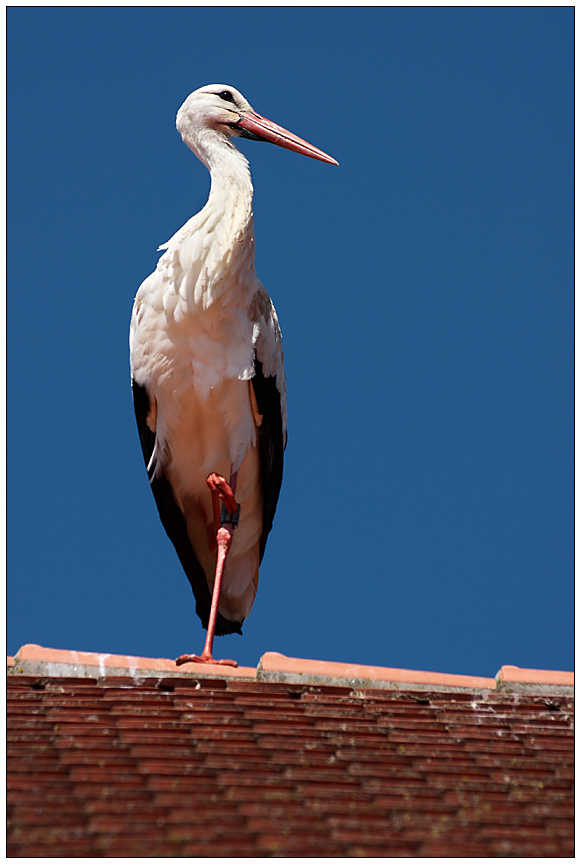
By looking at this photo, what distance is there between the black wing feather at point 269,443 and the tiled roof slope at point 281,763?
7.07ft

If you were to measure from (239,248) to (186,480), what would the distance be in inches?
54.9

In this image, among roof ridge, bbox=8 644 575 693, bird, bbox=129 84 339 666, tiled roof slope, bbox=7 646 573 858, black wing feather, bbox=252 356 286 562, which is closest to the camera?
tiled roof slope, bbox=7 646 573 858

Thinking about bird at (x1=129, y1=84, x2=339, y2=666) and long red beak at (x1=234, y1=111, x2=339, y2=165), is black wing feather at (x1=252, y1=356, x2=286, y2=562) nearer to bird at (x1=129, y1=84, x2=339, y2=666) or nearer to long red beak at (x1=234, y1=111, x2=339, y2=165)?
bird at (x1=129, y1=84, x2=339, y2=666)

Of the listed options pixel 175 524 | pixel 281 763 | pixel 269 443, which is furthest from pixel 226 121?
pixel 281 763

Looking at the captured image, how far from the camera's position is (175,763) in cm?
326

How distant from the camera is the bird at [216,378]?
590 centimetres

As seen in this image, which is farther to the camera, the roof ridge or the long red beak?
the long red beak

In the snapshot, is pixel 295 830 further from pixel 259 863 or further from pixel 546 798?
pixel 546 798

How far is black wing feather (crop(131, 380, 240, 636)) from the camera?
631 cm

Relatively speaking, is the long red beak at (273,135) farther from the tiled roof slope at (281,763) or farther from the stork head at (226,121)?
the tiled roof slope at (281,763)

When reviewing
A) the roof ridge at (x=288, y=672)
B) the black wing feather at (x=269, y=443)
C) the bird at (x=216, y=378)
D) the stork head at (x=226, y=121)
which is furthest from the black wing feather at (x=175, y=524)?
the roof ridge at (x=288, y=672)

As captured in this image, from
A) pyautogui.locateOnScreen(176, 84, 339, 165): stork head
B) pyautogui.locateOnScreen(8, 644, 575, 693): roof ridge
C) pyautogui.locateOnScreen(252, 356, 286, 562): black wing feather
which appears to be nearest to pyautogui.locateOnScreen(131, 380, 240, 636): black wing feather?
pyautogui.locateOnScreen(252, 356, 286, 562): black wing feather

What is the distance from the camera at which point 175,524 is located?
21.6ft

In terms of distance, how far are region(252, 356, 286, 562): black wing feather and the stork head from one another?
1566 mm
